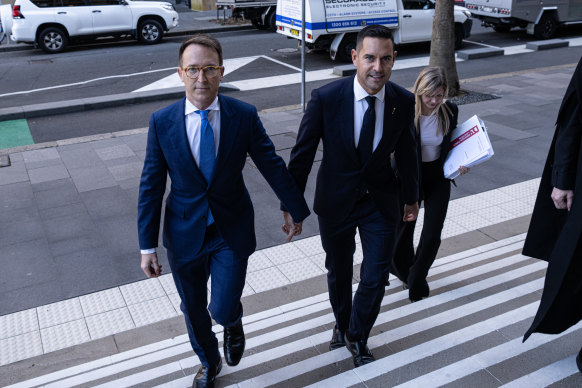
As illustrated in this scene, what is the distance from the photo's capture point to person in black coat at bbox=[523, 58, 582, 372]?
3.12 m

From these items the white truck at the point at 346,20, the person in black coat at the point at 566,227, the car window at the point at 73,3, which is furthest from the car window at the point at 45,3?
the person in black coat at the point at 566,227

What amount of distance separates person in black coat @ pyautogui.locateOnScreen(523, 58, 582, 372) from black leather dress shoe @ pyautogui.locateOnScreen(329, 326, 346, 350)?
1124 millimetres

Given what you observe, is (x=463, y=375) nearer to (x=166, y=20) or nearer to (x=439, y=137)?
(x=439, y=137)

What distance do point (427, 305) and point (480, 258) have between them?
1.01m

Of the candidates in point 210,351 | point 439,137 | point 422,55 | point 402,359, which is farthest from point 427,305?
point 422,55

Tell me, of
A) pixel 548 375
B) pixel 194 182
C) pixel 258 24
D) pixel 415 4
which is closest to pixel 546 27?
pixel 415 4

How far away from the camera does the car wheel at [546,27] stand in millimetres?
18250

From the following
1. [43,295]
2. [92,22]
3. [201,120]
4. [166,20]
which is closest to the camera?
[201,120]

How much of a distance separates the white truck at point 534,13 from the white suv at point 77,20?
1033 centimetres

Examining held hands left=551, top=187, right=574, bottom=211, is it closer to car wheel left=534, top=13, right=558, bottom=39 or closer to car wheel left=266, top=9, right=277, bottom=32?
car wheel left=534, top=13, right=558, bottom=39

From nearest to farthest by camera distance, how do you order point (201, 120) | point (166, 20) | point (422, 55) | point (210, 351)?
point (201, 120) → point (210, 351) → point (422, 55) → point (166, 20)

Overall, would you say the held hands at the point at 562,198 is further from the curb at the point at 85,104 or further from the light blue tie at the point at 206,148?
the curb at the point at 85,104

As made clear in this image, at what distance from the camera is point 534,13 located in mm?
18016

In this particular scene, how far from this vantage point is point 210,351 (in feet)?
10.8
